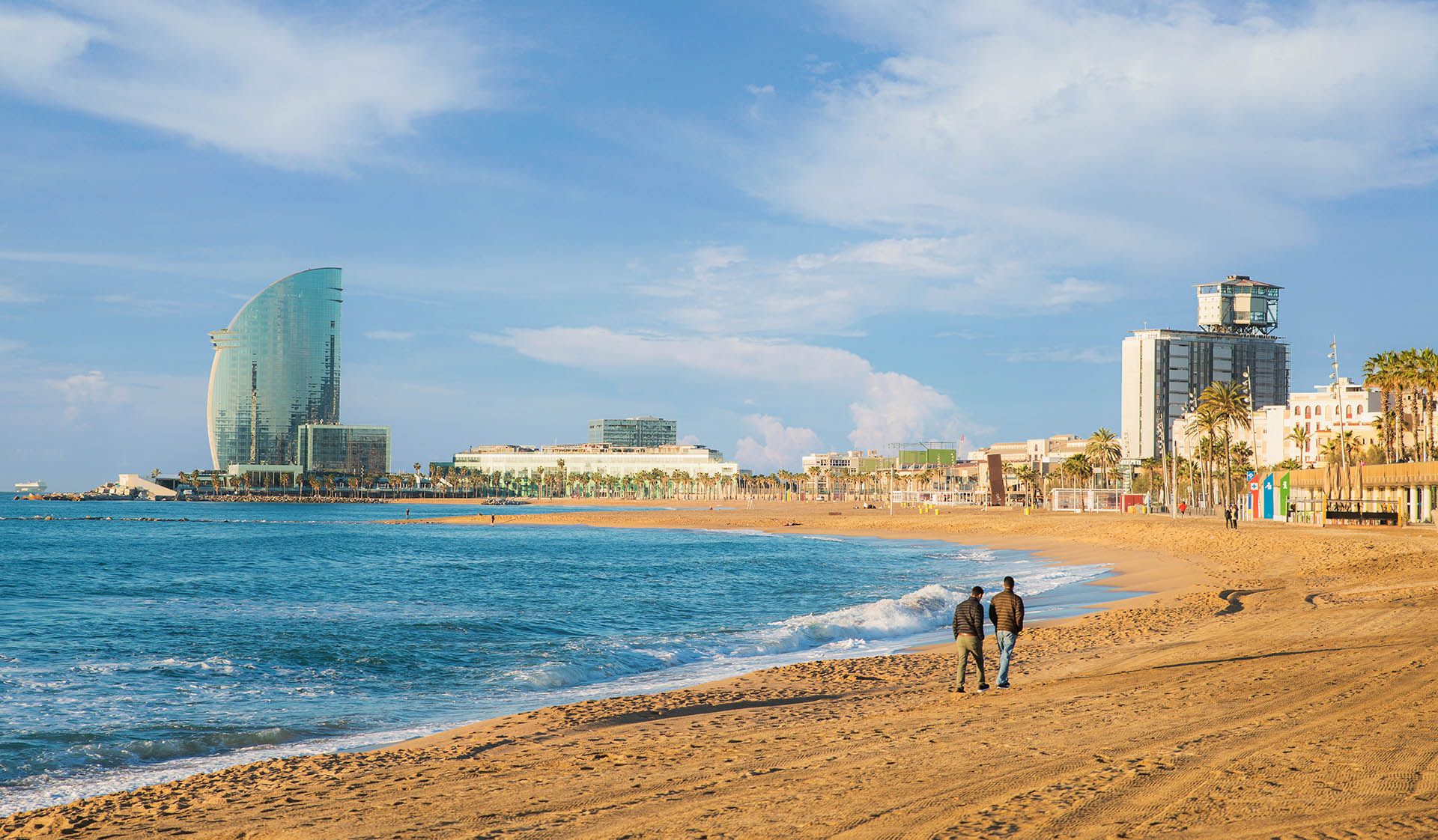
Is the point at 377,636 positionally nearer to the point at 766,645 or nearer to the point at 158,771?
the point at 766,645

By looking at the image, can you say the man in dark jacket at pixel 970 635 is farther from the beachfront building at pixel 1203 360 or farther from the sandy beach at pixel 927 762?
the beachfront building at pixel 1203 360

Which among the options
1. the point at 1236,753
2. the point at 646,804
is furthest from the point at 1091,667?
the point at 646,804

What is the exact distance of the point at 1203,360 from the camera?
606 feet

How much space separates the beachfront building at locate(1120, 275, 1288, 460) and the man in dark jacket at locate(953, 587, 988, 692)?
18195cm

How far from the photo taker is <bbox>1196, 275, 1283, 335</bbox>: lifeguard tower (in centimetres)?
18962

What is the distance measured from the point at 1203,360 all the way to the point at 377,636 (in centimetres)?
18907

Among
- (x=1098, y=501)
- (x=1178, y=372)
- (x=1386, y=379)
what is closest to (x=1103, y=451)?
(x=1098, y=501)

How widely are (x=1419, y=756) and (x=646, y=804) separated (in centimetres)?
605

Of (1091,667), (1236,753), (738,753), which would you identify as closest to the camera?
(1236,753)

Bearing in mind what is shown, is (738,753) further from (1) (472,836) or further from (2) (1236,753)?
(2) (1236,753)

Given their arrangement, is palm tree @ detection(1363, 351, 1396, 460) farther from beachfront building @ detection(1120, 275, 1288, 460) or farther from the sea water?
beachfront building @ detection(1120, 275, 1288, 460)

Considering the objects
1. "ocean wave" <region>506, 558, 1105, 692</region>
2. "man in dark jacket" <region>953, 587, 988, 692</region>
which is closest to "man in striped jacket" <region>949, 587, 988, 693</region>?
"man in dark jacket" <region>953, 587, 988, 692</region>

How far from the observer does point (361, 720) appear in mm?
13188

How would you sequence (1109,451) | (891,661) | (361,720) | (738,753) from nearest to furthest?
(738,753) → (361,720) → (891,661) → (1109,451)
